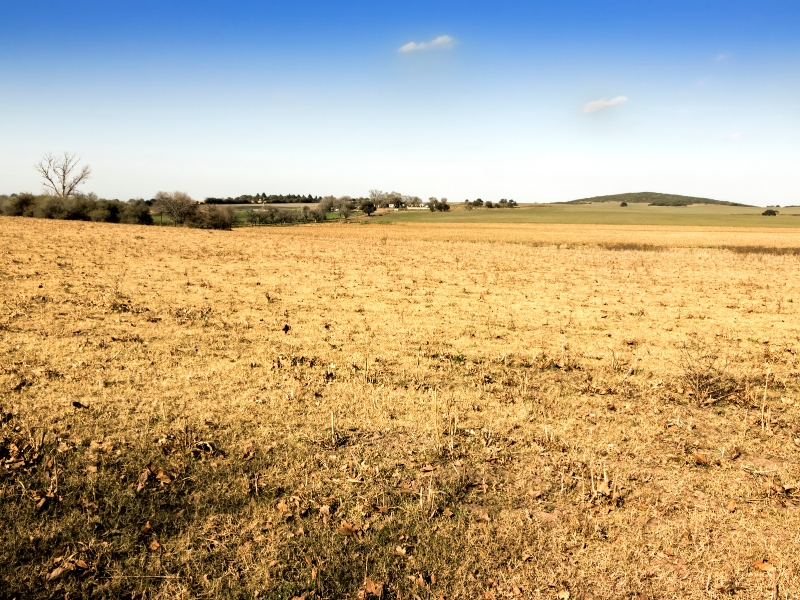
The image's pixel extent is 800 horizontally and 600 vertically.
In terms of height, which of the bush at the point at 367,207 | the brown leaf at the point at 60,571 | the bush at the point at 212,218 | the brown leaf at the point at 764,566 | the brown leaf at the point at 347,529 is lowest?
the brown leaf at the point at 764,566

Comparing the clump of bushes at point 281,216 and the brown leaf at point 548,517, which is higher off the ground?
the clump of bushes at point 281,216

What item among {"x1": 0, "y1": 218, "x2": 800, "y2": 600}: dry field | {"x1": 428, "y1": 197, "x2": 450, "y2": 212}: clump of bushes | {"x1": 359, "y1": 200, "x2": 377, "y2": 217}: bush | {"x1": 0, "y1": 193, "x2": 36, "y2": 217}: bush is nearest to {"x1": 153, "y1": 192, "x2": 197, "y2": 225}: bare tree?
{"x1": 0, "y1": 193, "x2": 36, "y2": 217}: bush

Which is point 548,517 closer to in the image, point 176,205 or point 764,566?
point 764,566

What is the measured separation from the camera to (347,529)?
519cm

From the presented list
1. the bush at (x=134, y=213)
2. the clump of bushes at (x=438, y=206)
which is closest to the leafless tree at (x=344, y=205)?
the clump of bushes at (x=438, y=206)

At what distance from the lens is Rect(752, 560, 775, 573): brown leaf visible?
4650mm

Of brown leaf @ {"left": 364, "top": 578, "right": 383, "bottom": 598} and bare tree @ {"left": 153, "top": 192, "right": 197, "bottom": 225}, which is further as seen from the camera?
bare tree @ {"left": 153, "top": 192, "right": 197, "bottom": 225}

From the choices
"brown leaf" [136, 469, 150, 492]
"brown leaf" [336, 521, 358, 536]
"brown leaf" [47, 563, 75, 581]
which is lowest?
"brown leaf" [336, 521, 358, 536]

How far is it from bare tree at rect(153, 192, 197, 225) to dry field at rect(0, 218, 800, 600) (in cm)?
5502

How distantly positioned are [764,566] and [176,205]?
71166 mm

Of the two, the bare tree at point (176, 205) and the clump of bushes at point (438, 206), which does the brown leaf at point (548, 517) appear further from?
the clump of bushes at point (438, 206)

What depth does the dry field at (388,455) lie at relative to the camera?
467cm

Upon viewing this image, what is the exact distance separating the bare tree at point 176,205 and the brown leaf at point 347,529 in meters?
68.5

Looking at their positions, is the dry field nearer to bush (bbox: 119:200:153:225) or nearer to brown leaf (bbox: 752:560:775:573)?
brown leaf (bbox: 752:560:775:573)
